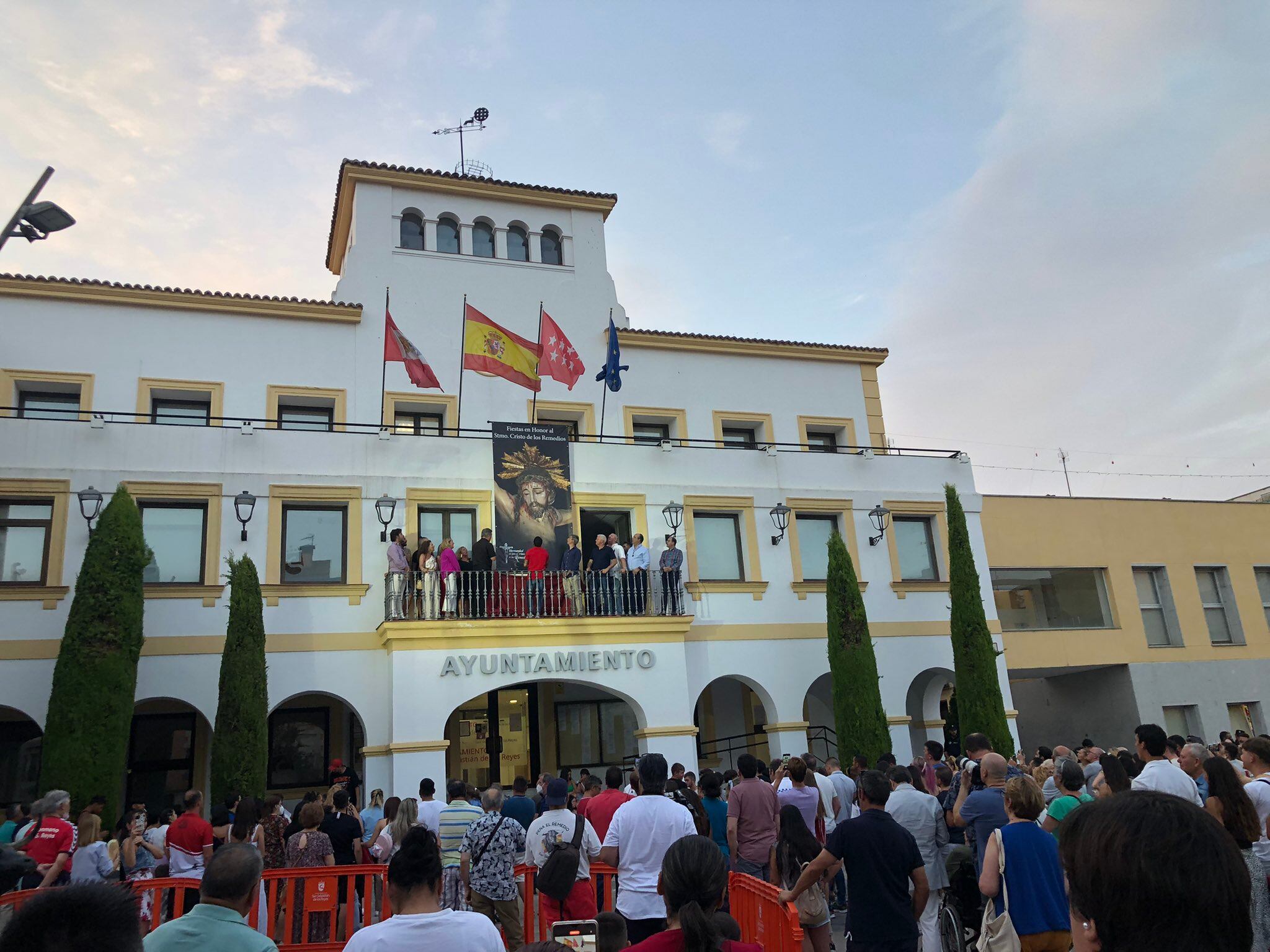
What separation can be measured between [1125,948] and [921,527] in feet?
72.5

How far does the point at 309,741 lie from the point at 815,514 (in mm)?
12105

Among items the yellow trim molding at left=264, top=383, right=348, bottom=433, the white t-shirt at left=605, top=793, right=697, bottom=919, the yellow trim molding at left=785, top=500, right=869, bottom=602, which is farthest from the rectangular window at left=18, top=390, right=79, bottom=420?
the white t-shirt at left=605, top=793, right=697, bottom=919

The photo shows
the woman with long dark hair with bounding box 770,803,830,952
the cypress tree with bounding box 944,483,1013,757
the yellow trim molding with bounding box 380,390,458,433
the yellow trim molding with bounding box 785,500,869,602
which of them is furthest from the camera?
Result: the yellow trim molding with bounding box 785,500,869,602

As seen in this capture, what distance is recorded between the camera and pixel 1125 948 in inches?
88.1

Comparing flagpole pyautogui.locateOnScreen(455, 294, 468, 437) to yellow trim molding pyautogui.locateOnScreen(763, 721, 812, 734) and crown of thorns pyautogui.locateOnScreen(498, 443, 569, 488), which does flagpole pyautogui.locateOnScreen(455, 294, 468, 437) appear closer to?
crown of thorns pyautogui.locateOnScreen(498, 443, 569, 488)

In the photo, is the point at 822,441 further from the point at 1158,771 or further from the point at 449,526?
the point at 1158,771

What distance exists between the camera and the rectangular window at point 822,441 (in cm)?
2380

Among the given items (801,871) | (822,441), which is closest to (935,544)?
(822,441)

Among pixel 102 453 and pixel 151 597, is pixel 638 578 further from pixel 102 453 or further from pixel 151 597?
pixel 102 453

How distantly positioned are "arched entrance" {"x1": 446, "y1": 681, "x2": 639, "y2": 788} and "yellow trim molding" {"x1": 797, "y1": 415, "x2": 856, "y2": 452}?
26.3 feet

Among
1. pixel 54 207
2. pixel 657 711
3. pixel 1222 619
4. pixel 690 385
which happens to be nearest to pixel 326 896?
pixel 54 207

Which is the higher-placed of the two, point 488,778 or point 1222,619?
point 1222,619

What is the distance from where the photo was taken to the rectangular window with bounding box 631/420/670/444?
22.6 metres

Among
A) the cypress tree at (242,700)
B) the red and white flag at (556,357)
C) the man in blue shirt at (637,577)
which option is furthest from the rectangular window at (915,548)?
the cypress tree at (242,700)
